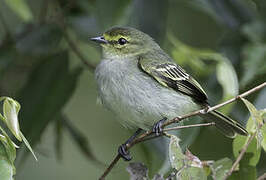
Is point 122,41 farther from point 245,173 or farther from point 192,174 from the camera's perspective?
point 192,174

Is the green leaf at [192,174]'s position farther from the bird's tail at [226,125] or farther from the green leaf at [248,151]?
the bird's tail at [226,125]

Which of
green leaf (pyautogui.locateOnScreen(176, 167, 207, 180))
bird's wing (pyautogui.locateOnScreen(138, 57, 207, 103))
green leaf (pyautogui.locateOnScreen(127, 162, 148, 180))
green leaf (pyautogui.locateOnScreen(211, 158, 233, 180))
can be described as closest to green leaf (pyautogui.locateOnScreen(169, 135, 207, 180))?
green leaf (pyautogui.locateOnScreen(176, 167, 207, 180))

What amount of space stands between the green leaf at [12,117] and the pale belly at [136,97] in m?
1.49

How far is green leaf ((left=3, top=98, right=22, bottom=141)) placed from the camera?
234cm

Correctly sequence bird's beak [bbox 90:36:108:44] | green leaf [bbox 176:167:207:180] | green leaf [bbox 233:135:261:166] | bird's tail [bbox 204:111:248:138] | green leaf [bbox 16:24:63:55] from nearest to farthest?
green leaf [bbox 176:167:207:180] < green leaf [bbox 233:135:261:166] < bird's tail [bbox 204:111:248:138] < bird's beak [bbox 90:36:108:44] < green leaf [bbox 16:24:63:55]

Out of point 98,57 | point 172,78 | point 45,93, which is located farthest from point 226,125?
point 98,57

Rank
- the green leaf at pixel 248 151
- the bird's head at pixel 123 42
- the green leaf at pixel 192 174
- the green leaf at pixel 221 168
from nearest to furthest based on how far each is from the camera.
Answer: the green leaf at pixel 192 174 < the green leaf at pixel 221 168 < the green leaf at pixel 248 151 < the bird's head at pixel 123 42

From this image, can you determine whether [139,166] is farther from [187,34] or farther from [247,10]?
Answer: [187,34]

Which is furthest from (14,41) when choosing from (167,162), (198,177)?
(198,177)

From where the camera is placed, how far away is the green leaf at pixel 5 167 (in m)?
2.24

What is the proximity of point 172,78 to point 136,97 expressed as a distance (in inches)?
15.2

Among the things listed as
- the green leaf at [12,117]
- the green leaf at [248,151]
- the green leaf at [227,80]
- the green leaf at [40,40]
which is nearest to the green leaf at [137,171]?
the green leaf at [248,151]

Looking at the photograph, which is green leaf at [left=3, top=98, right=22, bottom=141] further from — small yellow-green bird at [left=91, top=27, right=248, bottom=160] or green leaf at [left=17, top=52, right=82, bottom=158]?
green leaf at [left=17, top=52, right=82, bottom=158]

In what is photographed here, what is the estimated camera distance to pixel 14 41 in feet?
14.9
